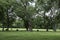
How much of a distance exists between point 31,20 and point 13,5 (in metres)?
7.54

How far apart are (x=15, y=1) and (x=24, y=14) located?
198 inches

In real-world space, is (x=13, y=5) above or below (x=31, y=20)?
above

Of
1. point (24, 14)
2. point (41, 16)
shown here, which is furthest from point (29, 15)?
point (41, 16)

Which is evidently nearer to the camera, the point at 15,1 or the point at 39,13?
the point at 15,1

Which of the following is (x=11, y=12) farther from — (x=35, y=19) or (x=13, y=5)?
(x=35, y=19)

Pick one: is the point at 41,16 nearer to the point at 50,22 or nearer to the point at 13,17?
the point at 50,22

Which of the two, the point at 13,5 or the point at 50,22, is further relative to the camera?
the point at 50,22

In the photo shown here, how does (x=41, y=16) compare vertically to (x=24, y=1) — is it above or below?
below

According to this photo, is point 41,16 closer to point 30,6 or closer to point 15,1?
point 30,6

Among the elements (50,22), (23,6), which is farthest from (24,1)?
(50,22)

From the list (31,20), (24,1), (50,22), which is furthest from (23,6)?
(50,22)

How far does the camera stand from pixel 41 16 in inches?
2243

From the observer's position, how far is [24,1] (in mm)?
52656

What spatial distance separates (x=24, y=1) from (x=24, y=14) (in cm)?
408
